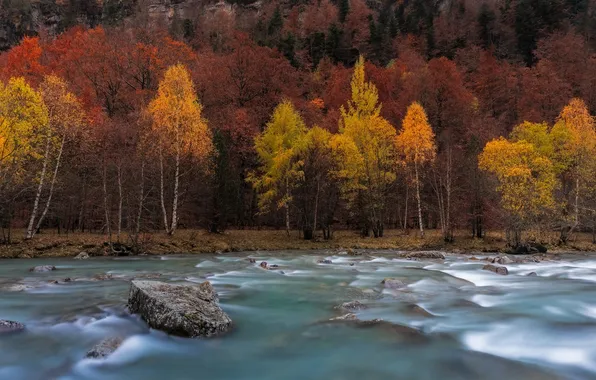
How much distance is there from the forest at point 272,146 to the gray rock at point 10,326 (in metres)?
15.5

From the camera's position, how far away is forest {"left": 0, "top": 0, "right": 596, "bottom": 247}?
2547 cm

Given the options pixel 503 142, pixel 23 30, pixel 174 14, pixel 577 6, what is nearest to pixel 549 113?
pixel 503 142

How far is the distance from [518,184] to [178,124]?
2369 cm

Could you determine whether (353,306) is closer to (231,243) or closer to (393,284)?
(393,284)

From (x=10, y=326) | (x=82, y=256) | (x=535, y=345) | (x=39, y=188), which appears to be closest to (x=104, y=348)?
(x=10, y=326)

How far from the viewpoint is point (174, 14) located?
112 meters

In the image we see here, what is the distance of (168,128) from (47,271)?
13907mm

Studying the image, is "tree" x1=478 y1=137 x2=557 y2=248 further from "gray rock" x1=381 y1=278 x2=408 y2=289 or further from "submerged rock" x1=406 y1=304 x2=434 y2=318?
"submerged rock" x1=406 y1=304 x2=434 y2=318

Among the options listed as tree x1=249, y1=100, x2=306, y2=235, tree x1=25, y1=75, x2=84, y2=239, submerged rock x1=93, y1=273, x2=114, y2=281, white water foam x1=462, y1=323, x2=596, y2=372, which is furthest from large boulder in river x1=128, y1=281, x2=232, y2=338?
tree x1=249, y1=100, x2=306, y2=235

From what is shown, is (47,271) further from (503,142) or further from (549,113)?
(549,113)

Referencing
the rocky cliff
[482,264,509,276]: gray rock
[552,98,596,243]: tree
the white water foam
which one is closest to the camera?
the white water foam

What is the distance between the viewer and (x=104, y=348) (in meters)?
6.69

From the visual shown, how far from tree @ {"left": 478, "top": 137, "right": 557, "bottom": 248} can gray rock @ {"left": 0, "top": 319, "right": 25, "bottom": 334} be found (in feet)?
85.8

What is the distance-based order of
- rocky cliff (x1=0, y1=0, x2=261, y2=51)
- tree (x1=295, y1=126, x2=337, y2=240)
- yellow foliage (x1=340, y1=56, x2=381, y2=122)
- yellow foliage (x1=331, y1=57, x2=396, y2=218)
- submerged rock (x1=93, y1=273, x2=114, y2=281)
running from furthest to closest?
rocky cliff (x1=0, y1=0, x2=261, y2=51) < yellow foliage (x1=340, y1=56, x2=381, y2=122) < yellow foliage (x1=331, y1=57, x2=396, y2=218) < tree (x1=295, y1=126, x2=337, y2=240) < submerged rock (x1=93, y1=273, x2=114, y2=281)
